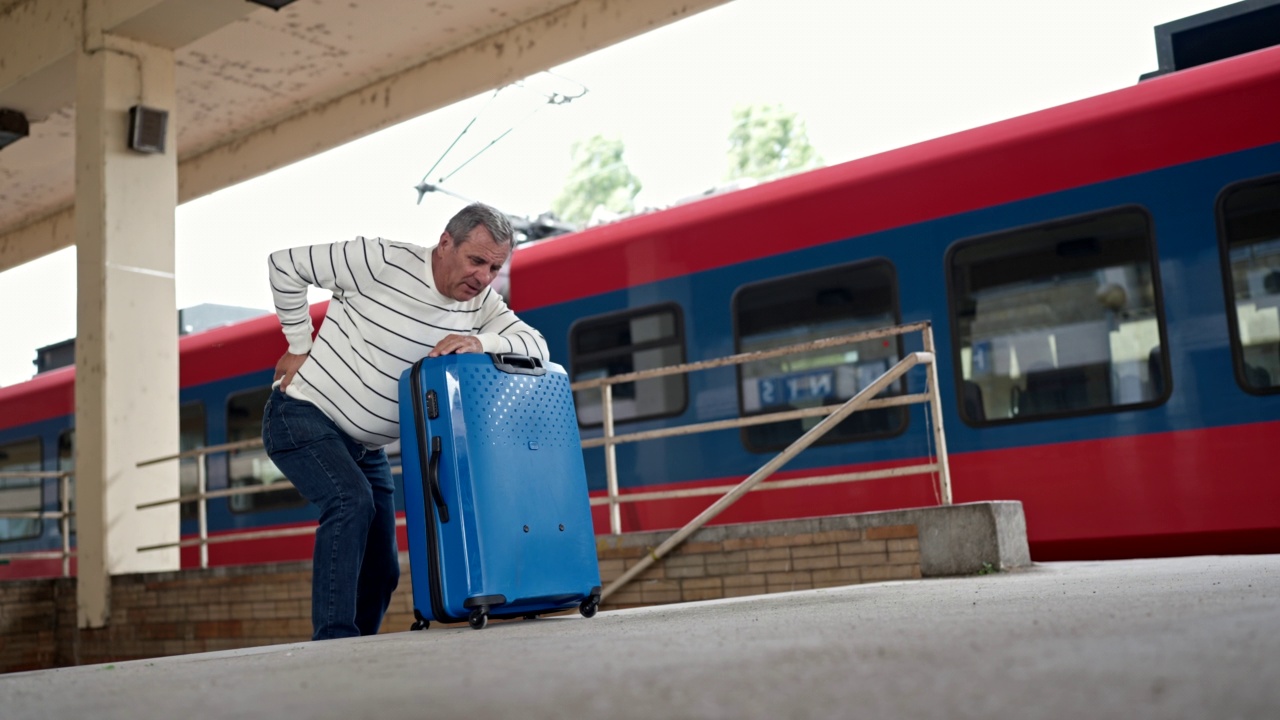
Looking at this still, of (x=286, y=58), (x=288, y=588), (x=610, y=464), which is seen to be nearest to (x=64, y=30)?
(x=286, y=58)

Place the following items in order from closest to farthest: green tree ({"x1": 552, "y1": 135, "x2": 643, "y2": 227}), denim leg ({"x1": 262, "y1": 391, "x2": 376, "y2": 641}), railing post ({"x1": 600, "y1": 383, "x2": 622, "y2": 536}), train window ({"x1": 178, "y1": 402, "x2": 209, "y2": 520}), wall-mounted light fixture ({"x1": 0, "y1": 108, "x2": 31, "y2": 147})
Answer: denim leg ({"x1": 262, "y1": 391, "x2": 376, "y2": 641}), railing post ({"x1": 600, "y1": 383, "x2": 622, "y2": 536}), wall-mounted light fixture ({"x1": 0, "y1": 108, "x2": 31, "y2": 147}), train window ({"x1": 178, "y1": 402, "x2": 209, "y2": 520}), green tree ({"x1": 552, "y1": 135, "x2": 643, "y2": 227})

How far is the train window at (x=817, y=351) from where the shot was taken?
716cm

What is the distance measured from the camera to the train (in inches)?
239

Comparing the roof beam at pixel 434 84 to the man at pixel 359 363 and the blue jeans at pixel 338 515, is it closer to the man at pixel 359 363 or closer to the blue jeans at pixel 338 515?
the man at pixel 359 363

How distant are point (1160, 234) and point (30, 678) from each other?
560 centimetres

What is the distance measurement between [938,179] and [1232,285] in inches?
68.3

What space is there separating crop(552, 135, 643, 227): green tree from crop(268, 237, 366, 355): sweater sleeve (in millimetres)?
44238

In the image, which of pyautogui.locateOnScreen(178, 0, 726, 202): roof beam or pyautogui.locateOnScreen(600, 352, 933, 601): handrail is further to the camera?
pyautogui.locateOnScreen(178, 0, 726, 202): roof beam

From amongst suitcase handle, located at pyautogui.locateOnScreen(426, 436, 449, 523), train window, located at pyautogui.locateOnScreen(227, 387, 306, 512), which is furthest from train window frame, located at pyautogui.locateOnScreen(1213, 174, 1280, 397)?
train window, located at pyautogui.locateOnScreen(227, 387, 306, 512)

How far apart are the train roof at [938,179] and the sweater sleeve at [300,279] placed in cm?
409

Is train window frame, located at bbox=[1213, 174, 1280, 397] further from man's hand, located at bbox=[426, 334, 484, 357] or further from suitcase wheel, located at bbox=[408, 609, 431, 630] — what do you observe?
suitcase wheel, located at bbox=[408, 609, 431, 630]

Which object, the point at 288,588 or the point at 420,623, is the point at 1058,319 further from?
the point at 288,588

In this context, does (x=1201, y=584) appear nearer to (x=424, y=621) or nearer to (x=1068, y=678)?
(x=1068, y=678)

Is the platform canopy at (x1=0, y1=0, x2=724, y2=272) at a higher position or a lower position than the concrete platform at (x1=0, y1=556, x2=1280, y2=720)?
higher
